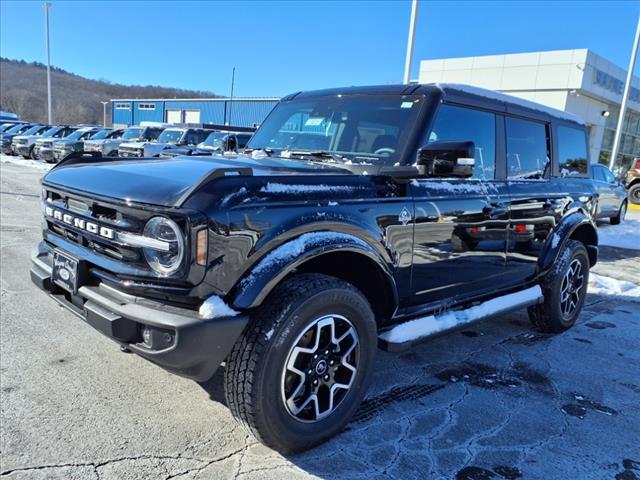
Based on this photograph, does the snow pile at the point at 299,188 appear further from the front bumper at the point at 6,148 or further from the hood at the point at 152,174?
the front bumper at the point at 6,148

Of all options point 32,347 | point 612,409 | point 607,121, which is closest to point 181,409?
point 32,347

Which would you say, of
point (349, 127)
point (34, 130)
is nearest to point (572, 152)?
point (349, 127)

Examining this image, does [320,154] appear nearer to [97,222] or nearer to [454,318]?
[454,318]

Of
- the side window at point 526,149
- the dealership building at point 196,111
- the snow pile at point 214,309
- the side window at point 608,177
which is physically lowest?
the snow pile at point 214,309

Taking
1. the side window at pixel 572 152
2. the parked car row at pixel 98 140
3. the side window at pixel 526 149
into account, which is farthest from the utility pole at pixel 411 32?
the side window at pixel 526 149

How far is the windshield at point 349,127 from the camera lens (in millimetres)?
3424

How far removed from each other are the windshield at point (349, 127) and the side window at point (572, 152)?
→ 2199mm

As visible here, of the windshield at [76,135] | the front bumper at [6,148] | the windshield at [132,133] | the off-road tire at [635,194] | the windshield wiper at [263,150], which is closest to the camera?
the windshield wiper at [263,150]

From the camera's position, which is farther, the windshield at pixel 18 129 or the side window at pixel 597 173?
the windshield at pixel 18 129

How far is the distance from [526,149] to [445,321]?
6.13 feet

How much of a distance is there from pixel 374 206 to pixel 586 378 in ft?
7.75

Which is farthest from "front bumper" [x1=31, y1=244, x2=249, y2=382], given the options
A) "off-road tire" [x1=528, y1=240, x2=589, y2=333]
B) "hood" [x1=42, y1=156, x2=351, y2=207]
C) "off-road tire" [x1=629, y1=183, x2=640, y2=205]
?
"off-road tire" [x1=629, y1=183, x2=640, y2=205]

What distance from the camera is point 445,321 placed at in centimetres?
350

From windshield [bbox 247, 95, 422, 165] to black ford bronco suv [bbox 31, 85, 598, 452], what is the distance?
13mm
